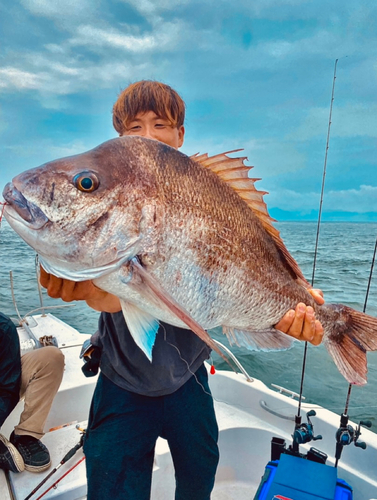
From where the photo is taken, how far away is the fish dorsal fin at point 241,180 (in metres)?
1.49

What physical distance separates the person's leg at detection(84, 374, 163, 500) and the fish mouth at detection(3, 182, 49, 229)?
958 mm

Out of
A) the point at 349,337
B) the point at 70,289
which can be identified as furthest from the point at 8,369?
the point at 349,337

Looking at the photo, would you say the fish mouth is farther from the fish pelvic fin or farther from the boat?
the boat

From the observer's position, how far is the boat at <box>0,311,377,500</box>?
2471 mm

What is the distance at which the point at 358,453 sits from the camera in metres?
2.61

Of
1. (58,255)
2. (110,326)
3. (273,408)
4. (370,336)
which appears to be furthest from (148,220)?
(273,408)

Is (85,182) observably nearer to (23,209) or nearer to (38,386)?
(23,209)

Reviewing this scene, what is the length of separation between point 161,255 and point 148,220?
0.41ft

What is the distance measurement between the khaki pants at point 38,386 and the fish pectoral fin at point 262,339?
6.11 ft

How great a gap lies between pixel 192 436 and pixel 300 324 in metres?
0.77

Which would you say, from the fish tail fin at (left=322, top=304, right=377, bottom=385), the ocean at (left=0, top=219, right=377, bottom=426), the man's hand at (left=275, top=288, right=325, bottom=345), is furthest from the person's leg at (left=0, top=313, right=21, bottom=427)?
the fish tail fin at (left=322, top=304, right=377, bottom=385)

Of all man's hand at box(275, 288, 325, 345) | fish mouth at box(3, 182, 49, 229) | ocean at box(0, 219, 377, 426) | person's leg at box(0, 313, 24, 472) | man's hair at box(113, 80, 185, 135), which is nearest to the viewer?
fish mouth at box(3, 182, 49, 229)

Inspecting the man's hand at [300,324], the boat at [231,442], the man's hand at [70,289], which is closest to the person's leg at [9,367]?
the boat at [231,442]

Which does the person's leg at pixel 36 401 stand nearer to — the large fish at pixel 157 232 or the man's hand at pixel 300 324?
the large fish at pixel 157 232
